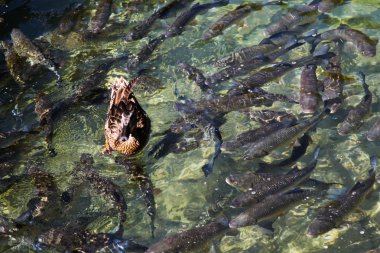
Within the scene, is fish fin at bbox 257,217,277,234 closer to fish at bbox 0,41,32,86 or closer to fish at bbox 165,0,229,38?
fish at bbox 165,0,229,38

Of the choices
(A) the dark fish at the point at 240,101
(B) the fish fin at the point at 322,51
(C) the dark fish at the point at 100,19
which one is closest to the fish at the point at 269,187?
(A) the dark fish at the point at 240,101

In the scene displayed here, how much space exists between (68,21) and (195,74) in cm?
302

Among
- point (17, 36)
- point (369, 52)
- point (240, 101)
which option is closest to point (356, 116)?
point (240, 101)

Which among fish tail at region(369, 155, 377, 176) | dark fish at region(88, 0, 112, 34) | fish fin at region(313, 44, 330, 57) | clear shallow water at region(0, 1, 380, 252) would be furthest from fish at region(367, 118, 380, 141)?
dark fish at region(88, 0, 112, 34)

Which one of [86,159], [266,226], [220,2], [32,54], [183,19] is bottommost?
[266,226]

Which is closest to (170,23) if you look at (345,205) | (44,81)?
(44,81)

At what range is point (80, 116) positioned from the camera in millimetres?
7762

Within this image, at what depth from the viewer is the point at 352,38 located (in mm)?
8398

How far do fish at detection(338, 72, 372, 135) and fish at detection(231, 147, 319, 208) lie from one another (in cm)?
97

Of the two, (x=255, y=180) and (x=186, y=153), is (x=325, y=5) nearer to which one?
(x=186, y=153)

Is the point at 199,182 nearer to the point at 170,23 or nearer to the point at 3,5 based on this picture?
the point at 170,23

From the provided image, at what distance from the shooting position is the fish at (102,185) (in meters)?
6.23

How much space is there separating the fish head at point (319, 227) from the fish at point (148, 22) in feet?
15.8

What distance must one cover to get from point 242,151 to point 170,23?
388 cm
